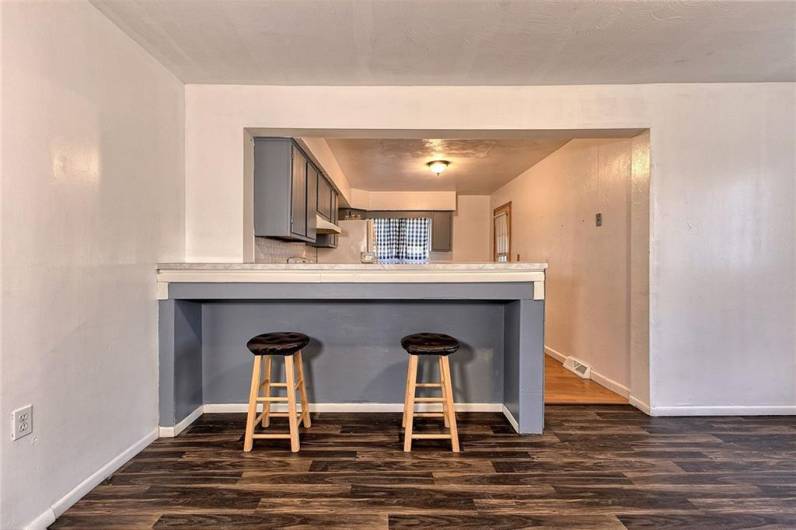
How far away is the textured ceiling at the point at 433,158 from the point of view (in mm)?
3924

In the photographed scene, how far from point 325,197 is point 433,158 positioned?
135 cm

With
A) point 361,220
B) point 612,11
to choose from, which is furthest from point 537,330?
point 361,220

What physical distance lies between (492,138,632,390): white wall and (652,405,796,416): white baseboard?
1.25ft

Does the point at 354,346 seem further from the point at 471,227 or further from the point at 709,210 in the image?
the point at 471,227

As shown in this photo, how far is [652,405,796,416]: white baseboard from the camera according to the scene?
2.62 meters

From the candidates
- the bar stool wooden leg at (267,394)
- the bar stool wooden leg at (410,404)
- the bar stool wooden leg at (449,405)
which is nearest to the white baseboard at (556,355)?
the bar stool wooden leg at (449,405)

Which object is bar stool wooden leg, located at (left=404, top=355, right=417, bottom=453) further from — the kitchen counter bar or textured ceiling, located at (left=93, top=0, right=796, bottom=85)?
textured ceiling, located at (left=93, top=0, right=796, bottom=85)

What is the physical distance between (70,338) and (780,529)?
3.02 meters

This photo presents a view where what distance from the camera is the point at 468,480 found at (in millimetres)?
1826

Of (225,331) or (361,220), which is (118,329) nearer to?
(225,331)

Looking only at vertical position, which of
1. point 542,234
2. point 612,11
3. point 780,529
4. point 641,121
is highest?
point 612,11

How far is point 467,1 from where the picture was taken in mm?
1755

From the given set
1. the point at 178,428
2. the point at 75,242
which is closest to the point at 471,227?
the point at 178,428

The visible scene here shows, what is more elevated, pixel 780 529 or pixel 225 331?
pixel 225 331
